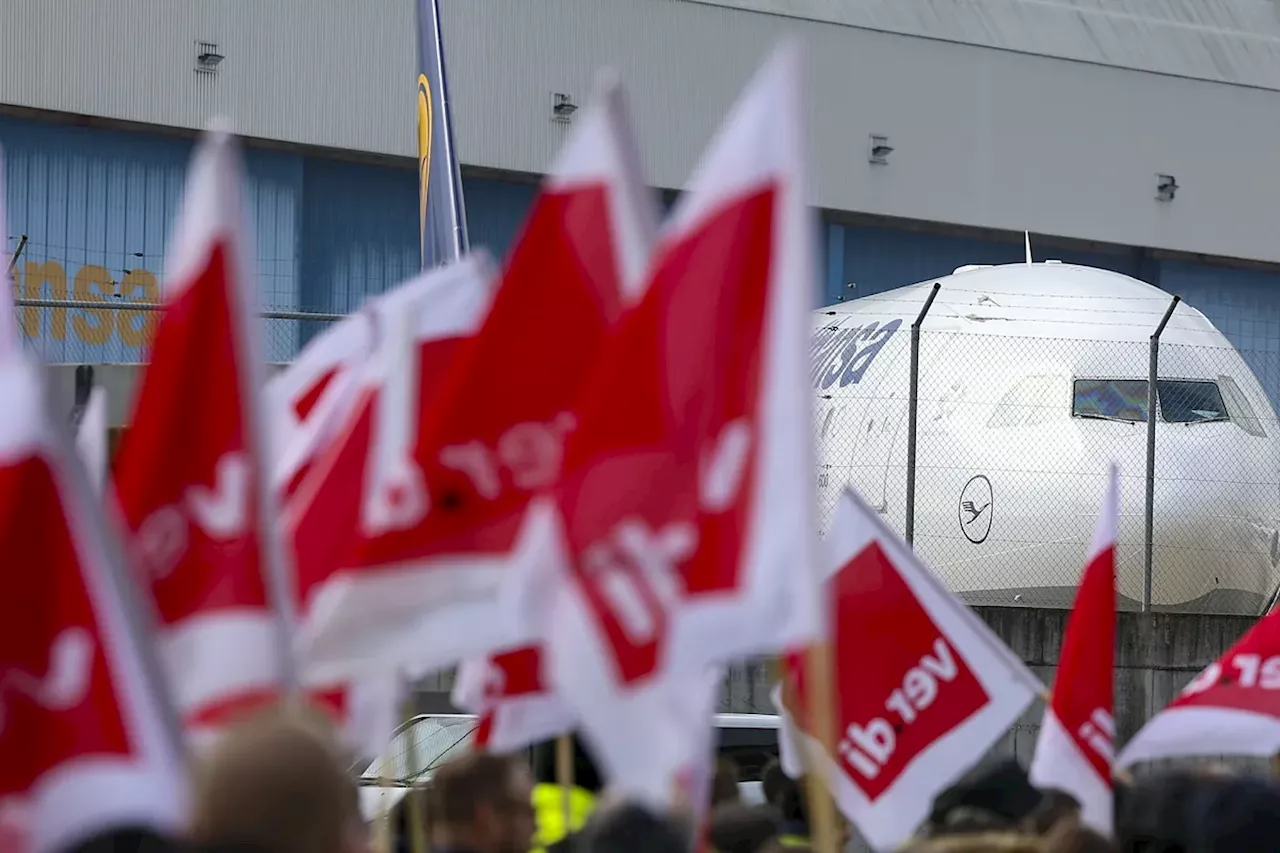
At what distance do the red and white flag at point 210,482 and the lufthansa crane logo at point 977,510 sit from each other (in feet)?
48.1

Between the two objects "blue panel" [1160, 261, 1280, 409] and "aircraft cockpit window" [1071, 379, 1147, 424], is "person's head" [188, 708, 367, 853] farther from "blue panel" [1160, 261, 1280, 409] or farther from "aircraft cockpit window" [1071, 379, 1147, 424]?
"blue panel" [1160, 261, 1280, 409]

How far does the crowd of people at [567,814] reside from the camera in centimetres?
373

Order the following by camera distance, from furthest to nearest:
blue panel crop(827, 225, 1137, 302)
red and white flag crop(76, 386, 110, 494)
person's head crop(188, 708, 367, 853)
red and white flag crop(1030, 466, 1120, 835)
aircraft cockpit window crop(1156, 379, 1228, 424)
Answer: blue panel crop(827, 225, 1137, 302), aircraft cockpit window crop(1156, 379, 1228, 424), red and white flag crop(1030, 466, 1120, 835), red and white flag crop(76, 386, 110, 494), person's head crop(188, 708, 367, 853)

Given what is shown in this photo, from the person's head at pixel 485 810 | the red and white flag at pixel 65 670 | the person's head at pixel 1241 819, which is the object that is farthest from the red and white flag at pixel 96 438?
the person's head at pixel 1241 819

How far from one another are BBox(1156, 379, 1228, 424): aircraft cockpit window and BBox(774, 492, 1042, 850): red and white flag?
11.7 metres

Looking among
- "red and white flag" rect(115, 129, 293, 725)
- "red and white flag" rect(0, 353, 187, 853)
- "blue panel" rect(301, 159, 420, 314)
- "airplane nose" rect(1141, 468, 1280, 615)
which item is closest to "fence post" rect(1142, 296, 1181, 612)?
"airplane nose" rect(1141, 468, 1280, 615)

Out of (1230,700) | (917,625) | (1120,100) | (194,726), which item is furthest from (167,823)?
(1120,100)

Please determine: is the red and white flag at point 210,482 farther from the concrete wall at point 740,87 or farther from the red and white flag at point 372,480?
the concrete wall at point 740,87

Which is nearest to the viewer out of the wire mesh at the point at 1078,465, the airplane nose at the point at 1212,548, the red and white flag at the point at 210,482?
the red and white flag at the point at 210,482

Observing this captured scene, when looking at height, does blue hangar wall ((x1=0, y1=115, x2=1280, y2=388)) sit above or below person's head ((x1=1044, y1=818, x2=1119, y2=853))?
above

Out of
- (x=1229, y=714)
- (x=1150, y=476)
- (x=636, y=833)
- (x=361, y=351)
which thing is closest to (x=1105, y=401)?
(x=1150, y=476)

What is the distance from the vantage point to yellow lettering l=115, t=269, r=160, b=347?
29.3m

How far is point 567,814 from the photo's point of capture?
22.7 ft

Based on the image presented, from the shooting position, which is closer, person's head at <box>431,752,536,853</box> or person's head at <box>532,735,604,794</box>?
person's head at <box>431,752,536,853</box>
